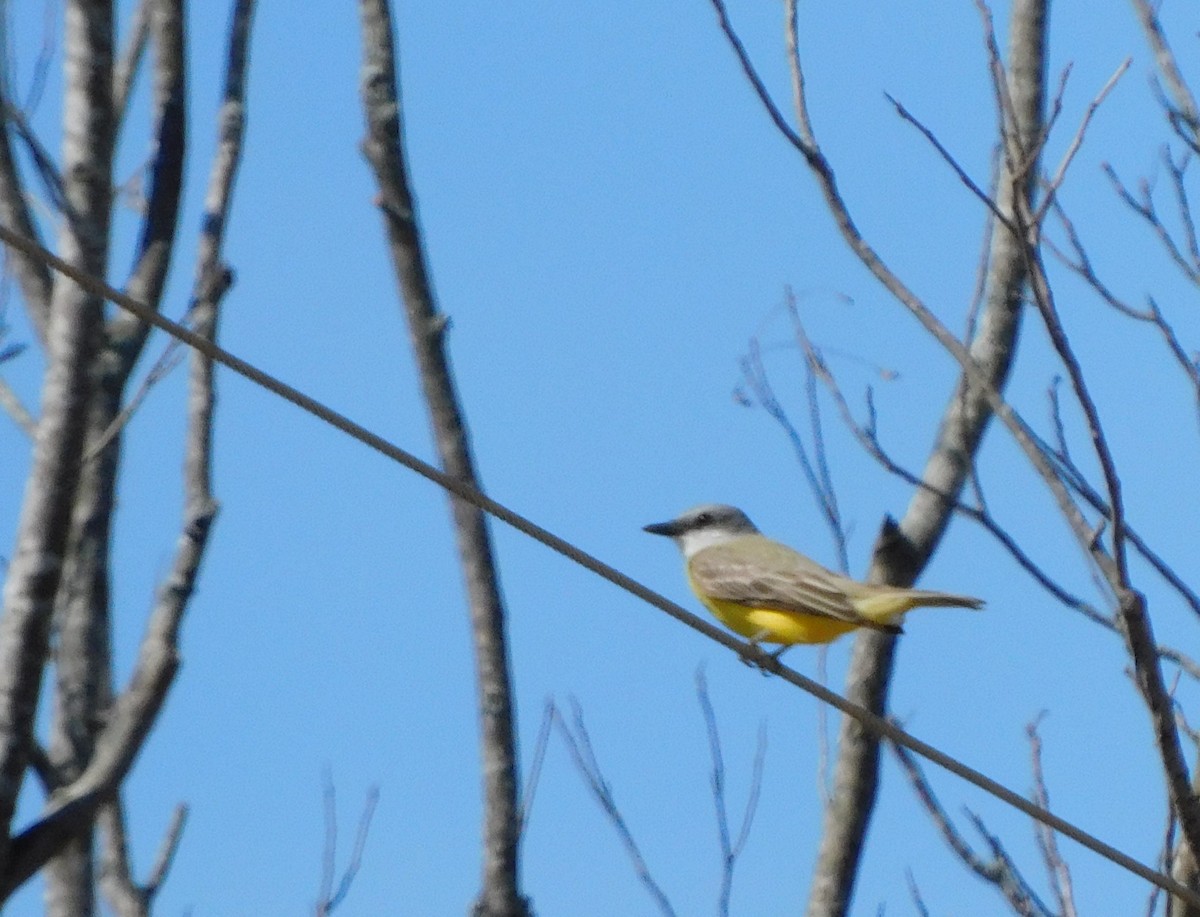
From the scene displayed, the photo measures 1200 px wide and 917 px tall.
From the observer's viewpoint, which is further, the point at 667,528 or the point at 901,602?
the point at 667,528

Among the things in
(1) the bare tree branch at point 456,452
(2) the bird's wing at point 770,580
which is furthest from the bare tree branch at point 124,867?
(2) the bird's wing at point 770,580

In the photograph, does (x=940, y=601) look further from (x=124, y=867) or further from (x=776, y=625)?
(x=124, y=867)

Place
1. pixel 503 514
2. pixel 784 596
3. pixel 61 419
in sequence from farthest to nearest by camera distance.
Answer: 1. pixel 784 596
2. pixel 61 419
3. pixel 503 514

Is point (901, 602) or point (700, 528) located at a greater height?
point (700, 528)

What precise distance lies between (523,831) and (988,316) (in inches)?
86.1

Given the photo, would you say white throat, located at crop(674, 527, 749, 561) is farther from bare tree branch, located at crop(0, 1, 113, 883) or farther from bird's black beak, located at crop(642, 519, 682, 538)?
bare tree branch, located at crop(0, 1, 113, 883)

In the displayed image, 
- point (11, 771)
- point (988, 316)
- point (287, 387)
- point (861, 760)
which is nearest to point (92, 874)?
point (11, 771)

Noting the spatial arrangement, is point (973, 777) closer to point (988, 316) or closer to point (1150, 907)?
point (1150, 907)

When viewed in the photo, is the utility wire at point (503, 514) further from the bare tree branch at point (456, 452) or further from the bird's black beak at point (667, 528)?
the bird's black beak at point (667, 528)

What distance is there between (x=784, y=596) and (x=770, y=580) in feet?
0.59

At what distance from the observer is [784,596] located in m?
5.82

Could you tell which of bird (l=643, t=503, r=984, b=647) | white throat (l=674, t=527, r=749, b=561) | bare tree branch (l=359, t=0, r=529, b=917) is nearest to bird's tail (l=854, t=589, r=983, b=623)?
bird (l=643, t=503, r=984, b=647)

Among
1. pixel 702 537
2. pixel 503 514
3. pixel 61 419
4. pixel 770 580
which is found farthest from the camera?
pixel 702 537

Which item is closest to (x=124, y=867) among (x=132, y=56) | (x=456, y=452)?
(x=456, y=452)
